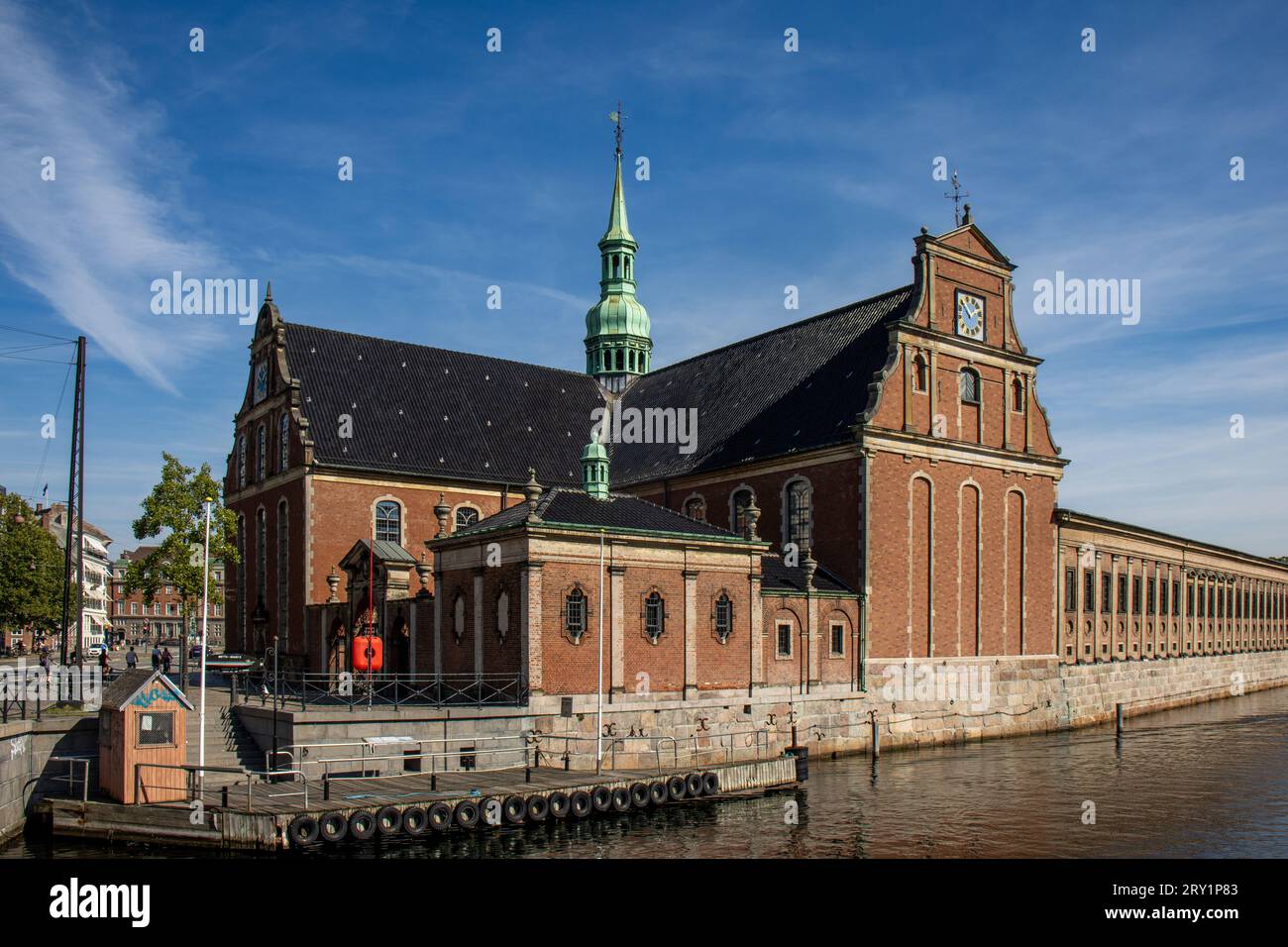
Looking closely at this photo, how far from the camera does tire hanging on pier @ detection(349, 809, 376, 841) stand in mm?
29312

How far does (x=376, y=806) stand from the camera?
30.0 meters

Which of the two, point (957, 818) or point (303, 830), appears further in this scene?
point (957, 818)

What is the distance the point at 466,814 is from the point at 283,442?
100 ft

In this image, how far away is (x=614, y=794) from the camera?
34.4m

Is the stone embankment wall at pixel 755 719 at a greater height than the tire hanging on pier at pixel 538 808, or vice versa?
Answer: the stone embankment wall at pixel 755 719

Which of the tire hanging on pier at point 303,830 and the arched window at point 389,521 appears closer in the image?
the tire hanging on pier at point 303,830

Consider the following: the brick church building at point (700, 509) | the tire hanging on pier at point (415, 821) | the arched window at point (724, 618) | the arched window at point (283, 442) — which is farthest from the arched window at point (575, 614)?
the arched window at point (283, 442)

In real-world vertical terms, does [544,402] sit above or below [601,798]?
above

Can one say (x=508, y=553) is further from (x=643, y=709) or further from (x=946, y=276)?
(x=946, y=276)

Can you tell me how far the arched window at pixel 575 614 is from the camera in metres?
40.7

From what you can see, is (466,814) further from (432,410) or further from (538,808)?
(432,410)

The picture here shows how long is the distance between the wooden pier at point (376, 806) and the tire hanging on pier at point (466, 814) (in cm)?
3

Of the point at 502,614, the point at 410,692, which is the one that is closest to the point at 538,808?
the point at 502,614

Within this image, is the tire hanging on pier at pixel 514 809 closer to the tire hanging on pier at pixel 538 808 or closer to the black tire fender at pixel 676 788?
the tire hanging on pier at pixel 538 808
